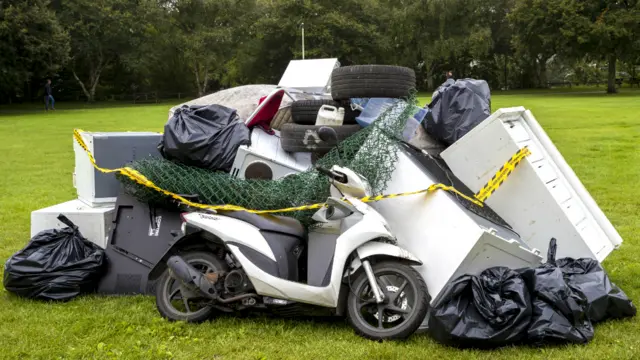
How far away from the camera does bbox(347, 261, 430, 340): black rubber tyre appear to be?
12.3 feet

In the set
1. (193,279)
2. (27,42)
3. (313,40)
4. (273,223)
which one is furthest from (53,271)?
(313,40)

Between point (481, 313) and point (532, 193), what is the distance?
127 cm

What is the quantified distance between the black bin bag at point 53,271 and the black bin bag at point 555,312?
3.04 meters

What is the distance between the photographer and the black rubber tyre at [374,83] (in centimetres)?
554

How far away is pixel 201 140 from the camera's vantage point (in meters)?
5.17

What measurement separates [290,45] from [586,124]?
33143mm

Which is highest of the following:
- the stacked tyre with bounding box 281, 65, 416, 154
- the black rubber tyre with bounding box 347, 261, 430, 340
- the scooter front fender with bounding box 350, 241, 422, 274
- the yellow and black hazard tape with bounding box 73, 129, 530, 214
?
the stacked tyre with bounding box 281, 65, 416, 154

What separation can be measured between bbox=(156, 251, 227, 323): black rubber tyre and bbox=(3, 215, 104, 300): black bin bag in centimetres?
75

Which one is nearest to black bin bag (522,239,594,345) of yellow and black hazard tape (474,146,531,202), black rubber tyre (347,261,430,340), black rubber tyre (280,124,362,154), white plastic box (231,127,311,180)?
black rubber tyre (347,261,430,340)

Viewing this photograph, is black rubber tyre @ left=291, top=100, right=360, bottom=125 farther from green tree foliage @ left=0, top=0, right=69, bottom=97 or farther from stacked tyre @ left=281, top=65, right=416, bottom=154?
green tree foliage @ left=0, top=0, right=69, bottom=97

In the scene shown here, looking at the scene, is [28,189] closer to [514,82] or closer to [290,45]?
[290,45]

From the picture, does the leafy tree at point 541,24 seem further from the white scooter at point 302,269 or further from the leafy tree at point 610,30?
the white scooter at point 302,269

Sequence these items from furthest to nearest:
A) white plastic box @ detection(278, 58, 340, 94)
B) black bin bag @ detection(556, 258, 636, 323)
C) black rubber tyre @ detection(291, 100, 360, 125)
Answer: white plastic box @ detection(278, 58, 340, 94) → black rubber tyre @ detection(291, 100, 360, 125) → black bin bag @ detection(556, 258, 636, 323)

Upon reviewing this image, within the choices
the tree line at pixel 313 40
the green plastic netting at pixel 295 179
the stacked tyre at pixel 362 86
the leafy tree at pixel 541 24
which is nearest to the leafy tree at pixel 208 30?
the tree line at pixel 313 40
